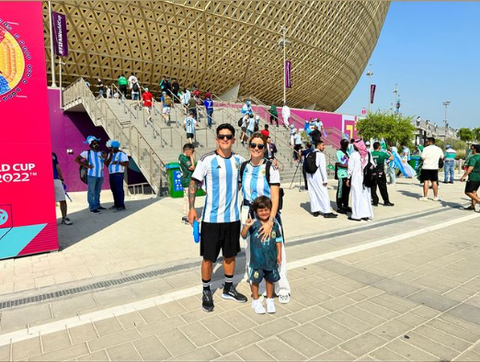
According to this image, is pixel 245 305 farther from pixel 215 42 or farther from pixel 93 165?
pixel 215 42

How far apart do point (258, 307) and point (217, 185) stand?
1315mm

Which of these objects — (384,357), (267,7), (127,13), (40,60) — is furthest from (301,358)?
(267,7)

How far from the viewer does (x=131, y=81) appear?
17594 mm

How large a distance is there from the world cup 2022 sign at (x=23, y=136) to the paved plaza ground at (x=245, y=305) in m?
0.50

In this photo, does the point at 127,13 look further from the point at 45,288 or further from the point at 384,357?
the point at 384,357

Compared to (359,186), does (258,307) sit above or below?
below

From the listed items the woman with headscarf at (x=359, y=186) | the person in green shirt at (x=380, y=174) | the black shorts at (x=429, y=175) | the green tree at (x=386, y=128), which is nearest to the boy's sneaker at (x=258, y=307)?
the woman with headscarf at (x=359, y=186)

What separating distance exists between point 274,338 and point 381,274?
2155 mm

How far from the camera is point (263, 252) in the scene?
3.14 meters

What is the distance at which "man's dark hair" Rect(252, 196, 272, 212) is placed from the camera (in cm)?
316

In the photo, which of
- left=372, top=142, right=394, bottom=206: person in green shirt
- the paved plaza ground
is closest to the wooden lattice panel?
left=372, top=142, right=394, bottom=206: person in green shirt

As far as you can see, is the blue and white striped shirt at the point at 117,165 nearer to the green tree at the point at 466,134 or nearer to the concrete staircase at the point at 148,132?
the concrete staircase at the point at 148,132

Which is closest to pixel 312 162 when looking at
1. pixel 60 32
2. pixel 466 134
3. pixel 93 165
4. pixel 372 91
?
pixel 93 165

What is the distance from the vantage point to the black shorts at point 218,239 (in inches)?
128
